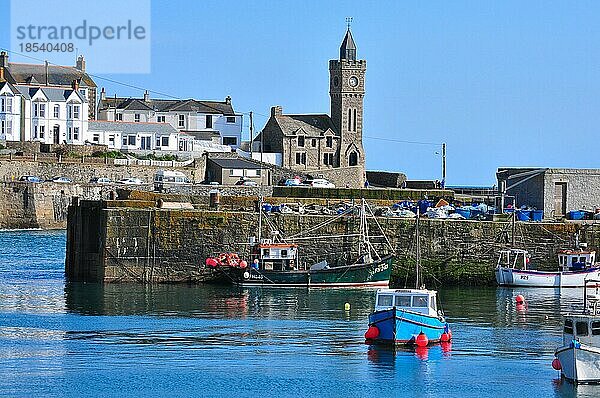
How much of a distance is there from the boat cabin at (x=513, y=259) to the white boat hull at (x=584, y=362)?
20358 mm

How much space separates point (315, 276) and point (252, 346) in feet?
41.9

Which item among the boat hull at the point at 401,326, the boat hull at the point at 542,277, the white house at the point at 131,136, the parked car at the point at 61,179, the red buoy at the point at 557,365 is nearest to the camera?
the red buoy at the point at 557,365

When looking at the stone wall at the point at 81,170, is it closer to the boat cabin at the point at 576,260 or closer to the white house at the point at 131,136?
the white house at the point at 131,136

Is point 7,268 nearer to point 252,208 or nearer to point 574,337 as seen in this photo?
point 252,208

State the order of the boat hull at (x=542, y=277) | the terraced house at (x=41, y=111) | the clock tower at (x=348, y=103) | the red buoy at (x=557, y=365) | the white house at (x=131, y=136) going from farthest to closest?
the clock tower at (x=348, y=103), the white house at (x=131, y=136), the terraced house at (x=41, y=111), the boat hull at (x=542, y=277), the red buoy at (x=557, y=365)

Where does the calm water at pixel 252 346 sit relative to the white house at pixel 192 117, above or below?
below

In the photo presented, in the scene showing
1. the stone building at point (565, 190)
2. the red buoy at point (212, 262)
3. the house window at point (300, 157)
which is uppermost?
the house window at point (300, 157)

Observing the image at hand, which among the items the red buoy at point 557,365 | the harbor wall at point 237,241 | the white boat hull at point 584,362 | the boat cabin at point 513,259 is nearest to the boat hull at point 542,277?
the boat cabin at point 513,259

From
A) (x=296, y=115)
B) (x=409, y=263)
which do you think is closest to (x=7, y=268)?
(x=409, y=263)

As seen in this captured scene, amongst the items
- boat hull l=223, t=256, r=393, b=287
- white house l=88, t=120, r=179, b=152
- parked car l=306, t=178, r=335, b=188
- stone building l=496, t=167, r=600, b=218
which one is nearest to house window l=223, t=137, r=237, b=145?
white house l=88, t=120, r=179, b=152

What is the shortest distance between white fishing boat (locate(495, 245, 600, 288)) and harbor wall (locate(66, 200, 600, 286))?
2.35 ft

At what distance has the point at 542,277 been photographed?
46812 mm

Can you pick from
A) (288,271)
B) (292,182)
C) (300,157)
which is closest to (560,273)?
(288,271)

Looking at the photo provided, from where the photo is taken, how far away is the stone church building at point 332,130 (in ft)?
312
